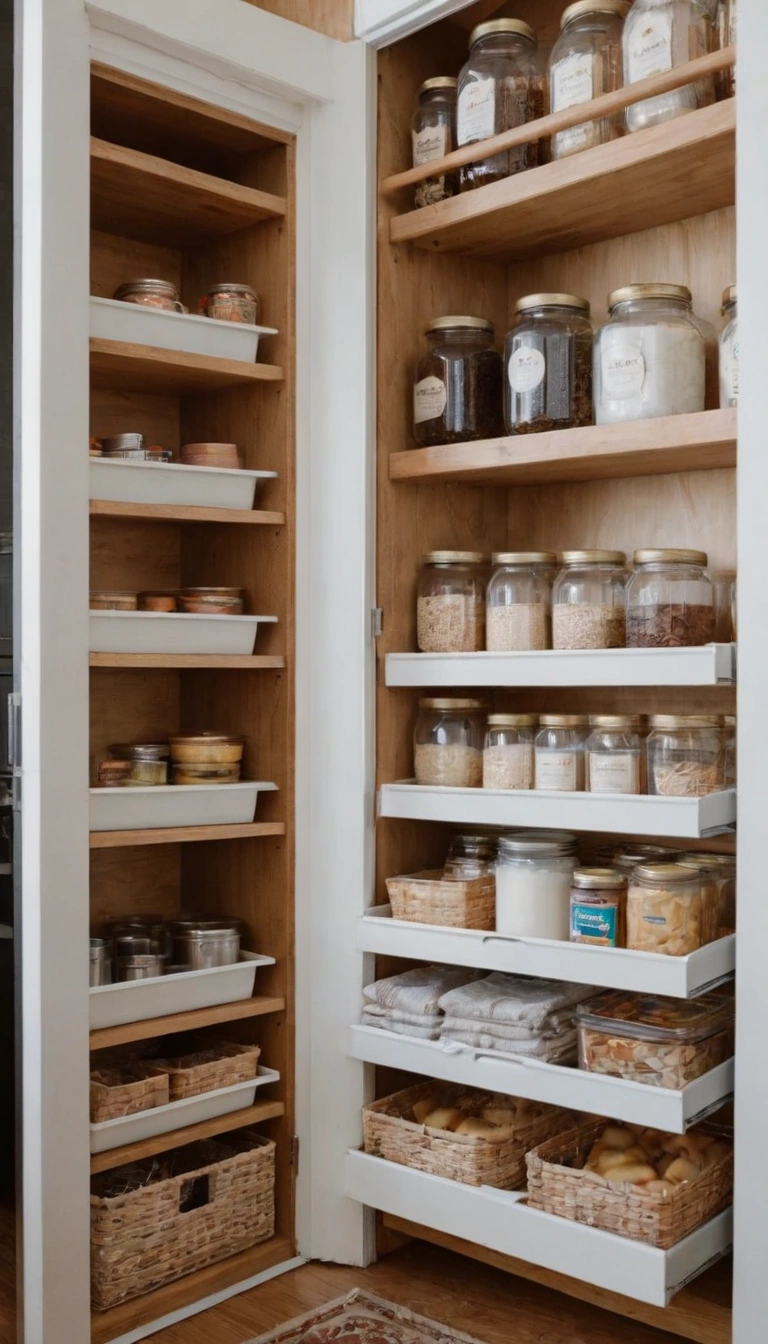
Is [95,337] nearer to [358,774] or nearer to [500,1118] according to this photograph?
[358,774]

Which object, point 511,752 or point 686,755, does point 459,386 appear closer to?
point 511,752

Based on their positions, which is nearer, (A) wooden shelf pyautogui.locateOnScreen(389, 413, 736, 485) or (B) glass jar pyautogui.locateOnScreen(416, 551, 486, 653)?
(A) wooden shelf pyautogui.locateOnScreen(389, 413, 736, 485)

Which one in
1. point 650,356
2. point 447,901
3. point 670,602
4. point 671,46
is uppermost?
point 671,46

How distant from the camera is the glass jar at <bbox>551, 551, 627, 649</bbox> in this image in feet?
6.81

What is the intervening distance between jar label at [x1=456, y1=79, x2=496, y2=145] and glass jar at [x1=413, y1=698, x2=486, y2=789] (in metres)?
1.00

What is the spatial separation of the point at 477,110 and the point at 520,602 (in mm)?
865

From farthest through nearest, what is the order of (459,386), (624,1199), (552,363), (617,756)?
1. (459,386)
2. (552,363)
3. (617,756)
4. (624,1199)

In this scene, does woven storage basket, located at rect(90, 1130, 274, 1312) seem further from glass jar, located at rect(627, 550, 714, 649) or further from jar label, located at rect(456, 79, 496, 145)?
jar label, located at rect(456, 79, 496, 145)

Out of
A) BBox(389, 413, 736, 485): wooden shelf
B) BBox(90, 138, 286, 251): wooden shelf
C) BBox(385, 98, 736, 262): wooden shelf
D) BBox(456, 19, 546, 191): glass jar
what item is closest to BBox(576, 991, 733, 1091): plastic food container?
BBox(389, 413, 736, 485): wooden shelf

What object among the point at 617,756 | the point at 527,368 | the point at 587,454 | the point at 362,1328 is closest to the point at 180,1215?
the point at 362,1328

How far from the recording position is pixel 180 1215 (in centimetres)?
214

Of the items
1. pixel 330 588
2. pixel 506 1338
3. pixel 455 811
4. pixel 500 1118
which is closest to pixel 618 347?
pixel 330 588

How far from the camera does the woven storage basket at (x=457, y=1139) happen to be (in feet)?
6.85

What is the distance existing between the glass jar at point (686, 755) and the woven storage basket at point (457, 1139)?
646 millimetres
